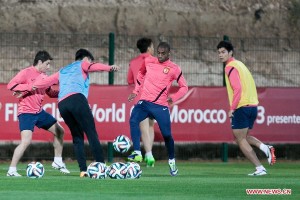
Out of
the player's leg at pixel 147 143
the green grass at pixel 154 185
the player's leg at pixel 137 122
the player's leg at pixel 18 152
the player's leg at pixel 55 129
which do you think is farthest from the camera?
the player's leg at pixel 147 143

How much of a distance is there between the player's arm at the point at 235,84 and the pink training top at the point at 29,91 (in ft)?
9.85

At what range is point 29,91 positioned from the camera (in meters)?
21.9

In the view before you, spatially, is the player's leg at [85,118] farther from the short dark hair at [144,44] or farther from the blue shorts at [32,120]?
the short dark hair at [144,44]

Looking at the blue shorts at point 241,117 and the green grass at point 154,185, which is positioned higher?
the blue shorts at point 241,117

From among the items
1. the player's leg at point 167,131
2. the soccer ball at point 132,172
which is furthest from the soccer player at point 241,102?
the soccer ball at point 132,172

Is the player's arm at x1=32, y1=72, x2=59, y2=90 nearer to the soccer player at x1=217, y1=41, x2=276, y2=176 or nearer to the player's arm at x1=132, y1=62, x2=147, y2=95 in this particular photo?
the player's arm at x1=132, y1=62, x2=147, y2=95

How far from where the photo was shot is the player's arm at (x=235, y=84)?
22.4m

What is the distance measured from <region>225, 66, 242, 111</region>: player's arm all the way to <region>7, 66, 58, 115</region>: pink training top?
300 cm

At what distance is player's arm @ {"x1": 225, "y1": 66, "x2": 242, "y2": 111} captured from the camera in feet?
73.6

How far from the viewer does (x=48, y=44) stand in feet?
111

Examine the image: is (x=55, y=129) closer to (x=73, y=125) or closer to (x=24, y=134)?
(x=24, y=134)

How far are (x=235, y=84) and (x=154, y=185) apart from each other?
387 centimetres

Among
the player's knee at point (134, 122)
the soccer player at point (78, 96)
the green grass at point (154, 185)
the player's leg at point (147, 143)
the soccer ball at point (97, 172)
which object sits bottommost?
the green grass at point (154, 185)

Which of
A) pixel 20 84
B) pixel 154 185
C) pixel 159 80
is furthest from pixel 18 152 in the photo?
pixel 154 185
